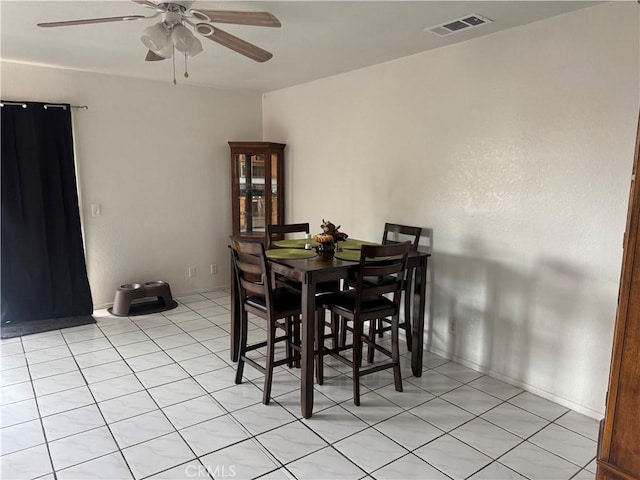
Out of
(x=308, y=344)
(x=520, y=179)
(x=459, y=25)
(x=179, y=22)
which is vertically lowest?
(x=308, y=344)

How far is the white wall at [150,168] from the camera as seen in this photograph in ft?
13.8

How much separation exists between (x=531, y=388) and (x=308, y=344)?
1.55m

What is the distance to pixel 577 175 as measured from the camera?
2.56 meters

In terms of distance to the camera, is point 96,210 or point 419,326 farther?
point 96,210

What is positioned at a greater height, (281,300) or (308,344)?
(281,300)

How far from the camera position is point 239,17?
2018 millimetres

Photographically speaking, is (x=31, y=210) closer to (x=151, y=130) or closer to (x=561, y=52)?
(x=151, y=130)

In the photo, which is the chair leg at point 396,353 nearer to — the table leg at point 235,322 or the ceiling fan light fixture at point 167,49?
the table leg at point 235,322

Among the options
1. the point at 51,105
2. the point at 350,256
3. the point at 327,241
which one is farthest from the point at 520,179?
the point at 51,105

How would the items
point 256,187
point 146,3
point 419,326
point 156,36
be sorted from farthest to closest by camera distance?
point 256,187
point 419,326
point 156,36
point 146,3

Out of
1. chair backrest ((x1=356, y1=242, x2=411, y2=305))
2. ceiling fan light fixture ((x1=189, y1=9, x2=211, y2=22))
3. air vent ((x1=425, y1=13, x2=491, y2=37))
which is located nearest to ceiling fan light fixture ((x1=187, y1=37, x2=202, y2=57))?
ceiling fan light fixture ((x1=189, y1=9, x2=211, y2=22))

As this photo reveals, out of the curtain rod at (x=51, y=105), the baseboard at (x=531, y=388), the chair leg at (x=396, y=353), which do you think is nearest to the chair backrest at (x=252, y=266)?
the chair leg at (x=396, y=353)

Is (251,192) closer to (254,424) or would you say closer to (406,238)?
(406,238)

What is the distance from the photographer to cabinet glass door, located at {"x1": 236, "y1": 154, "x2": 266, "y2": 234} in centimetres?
494
